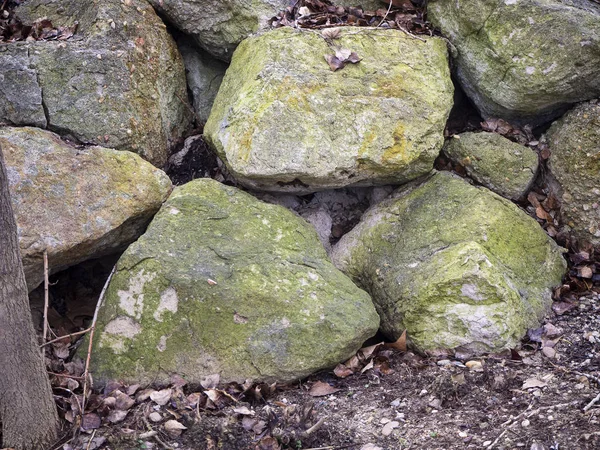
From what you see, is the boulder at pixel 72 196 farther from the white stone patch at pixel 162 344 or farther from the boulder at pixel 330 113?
the white stone patch at pixel 162 344

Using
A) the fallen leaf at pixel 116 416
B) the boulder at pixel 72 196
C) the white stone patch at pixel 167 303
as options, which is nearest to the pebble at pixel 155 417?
the fallen leaf at pixel 116 416

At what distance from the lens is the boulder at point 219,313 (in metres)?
3.43

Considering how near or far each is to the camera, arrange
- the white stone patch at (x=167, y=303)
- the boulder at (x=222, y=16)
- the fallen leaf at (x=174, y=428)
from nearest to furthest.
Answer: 1. the fallen leaf at (x=174, y=428)
2. the white stone patch at (x=167, y=303)
3. the boulder at (x=222, y=16)

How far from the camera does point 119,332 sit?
3475mm

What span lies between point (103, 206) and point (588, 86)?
307 cm

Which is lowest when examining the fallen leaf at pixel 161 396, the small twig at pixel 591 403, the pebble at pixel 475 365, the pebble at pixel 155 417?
the fallen leaf at pixel 161 396

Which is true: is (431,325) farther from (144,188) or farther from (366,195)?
(144,188)

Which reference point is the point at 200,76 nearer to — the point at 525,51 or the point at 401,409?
the point at 525,51

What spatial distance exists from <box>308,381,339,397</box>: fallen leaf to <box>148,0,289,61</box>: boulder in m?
2.43

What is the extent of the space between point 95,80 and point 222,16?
98 centimetres

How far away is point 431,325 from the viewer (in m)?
3.67

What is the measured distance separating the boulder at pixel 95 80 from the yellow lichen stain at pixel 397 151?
1544 mm

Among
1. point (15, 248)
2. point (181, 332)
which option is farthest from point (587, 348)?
point (15, 248)

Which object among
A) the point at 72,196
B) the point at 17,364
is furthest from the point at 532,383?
the point at 72,196
